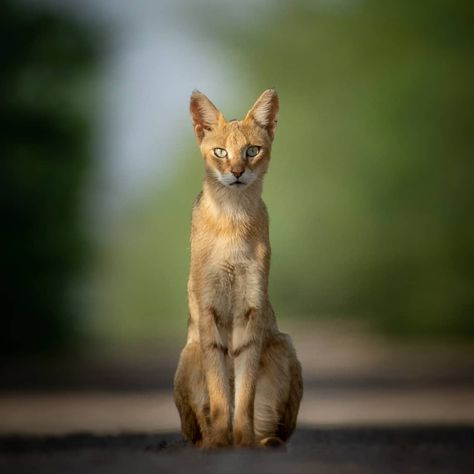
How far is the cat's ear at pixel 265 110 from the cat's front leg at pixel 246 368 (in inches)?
25.3

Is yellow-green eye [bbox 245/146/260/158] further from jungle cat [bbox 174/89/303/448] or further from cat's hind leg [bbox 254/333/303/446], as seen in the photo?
cat's hind leg [bbox 254/333/303/446]

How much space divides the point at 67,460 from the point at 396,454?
1.16 m

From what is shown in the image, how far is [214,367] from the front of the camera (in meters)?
3.19

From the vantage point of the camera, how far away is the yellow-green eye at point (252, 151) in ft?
10.7

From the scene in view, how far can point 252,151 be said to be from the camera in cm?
328

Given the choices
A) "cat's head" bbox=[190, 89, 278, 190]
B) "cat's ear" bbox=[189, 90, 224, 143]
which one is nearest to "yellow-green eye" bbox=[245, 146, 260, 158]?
"cat's head" bbox=[190, 89, 278, 190]

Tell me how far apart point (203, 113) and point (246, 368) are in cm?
87

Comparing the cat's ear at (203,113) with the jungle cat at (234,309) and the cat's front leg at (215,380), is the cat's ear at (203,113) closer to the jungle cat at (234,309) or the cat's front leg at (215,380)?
the jungle cat at (234,309)

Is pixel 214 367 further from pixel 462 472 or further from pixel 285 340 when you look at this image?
pixel 462 472

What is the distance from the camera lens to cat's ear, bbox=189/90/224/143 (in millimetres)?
3287

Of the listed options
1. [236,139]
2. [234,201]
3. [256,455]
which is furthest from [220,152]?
[256,455]

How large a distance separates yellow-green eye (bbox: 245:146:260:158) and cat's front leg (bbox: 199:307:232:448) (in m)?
0.53

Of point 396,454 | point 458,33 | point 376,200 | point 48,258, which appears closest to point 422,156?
point 376,200

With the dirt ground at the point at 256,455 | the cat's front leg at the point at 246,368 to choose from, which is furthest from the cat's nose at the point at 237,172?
the dirt ground at the point at 256,455
